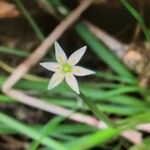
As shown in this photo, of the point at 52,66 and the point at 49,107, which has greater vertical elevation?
the point at 49,107

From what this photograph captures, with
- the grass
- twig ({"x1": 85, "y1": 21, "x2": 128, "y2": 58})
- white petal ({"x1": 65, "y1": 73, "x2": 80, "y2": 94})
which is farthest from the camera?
twig ({"x1": 85, "y1": 21, "x2": 128, "y2": 58})

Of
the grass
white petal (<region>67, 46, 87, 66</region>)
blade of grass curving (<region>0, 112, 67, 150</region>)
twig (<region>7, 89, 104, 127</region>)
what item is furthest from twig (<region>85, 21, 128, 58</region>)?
white petal (<region>67, 46, 87, 66</region>)

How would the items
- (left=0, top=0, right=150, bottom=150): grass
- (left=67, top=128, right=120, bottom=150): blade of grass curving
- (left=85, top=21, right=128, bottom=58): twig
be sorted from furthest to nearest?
(left=85, top=21, right=128, bottom=58): twig, (left=0, top=0, right=150, bottom=150): grass, (left=67, top=128, right=120, bottom=150): blade of grass curving

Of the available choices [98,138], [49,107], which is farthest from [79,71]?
[49,107]

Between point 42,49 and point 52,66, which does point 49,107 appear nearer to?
point 42,49

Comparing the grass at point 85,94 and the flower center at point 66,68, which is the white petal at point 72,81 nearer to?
the flower center at point 66,68

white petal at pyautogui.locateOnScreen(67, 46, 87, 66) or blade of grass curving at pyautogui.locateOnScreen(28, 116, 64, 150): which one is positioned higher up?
blade of grass curving at pyautogui.locateOnScreen(28, 116, 64, 150)

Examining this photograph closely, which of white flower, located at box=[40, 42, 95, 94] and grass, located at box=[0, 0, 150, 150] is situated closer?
white flower, located at box=[40, 42, 95, 94]

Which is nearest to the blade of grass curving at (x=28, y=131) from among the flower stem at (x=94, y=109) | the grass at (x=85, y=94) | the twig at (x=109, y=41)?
the grass at (x=85, y=94)

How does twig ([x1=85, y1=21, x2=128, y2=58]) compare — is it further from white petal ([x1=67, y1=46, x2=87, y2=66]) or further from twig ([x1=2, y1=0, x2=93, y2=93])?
white petal ([x1=67, y1=46, x2=87, y2=66])

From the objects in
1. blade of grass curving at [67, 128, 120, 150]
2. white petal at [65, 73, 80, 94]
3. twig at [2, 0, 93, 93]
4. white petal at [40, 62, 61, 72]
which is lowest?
white petal at [65, 73, 80, 94]
